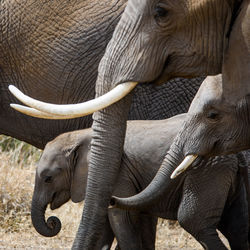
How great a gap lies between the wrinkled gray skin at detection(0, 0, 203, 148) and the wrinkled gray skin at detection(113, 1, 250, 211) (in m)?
1.21

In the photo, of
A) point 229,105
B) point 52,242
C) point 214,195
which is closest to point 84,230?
point 229,105

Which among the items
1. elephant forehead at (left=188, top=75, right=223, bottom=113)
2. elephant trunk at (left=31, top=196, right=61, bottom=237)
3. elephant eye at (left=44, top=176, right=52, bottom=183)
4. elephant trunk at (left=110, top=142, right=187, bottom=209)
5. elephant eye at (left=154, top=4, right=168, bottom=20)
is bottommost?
elephant trunk at (left=31, top=196, right=61, bottom=237)

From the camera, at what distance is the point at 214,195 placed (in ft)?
19.5

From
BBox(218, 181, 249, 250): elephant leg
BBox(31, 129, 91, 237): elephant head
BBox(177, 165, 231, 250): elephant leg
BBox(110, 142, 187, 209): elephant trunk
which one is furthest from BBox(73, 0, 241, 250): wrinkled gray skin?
BBox(31, 129, 91, 237): elephant head

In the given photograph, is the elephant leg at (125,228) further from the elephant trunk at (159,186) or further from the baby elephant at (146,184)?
the elephant trunk at (159,186)

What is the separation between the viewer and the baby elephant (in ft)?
19.5

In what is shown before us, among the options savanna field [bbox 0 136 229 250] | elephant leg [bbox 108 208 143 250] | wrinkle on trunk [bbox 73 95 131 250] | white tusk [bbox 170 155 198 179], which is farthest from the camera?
savanna field [bbox 0 136 229 250]

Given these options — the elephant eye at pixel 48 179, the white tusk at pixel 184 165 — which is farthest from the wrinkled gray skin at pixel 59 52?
the white tusk at pixel 184 165

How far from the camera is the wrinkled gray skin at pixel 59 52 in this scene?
6309mm

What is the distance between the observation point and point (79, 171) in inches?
254

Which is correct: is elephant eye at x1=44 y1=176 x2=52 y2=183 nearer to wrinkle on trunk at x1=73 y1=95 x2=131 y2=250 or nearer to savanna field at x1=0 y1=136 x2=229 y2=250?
savanna field at x1=0 y1=136 x2=229 y2=250

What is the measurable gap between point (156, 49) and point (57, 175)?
2.25 m

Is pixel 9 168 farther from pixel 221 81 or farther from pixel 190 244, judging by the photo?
pixel 221 81

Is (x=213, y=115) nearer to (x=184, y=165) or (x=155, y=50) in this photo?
(x=184, y=165)
